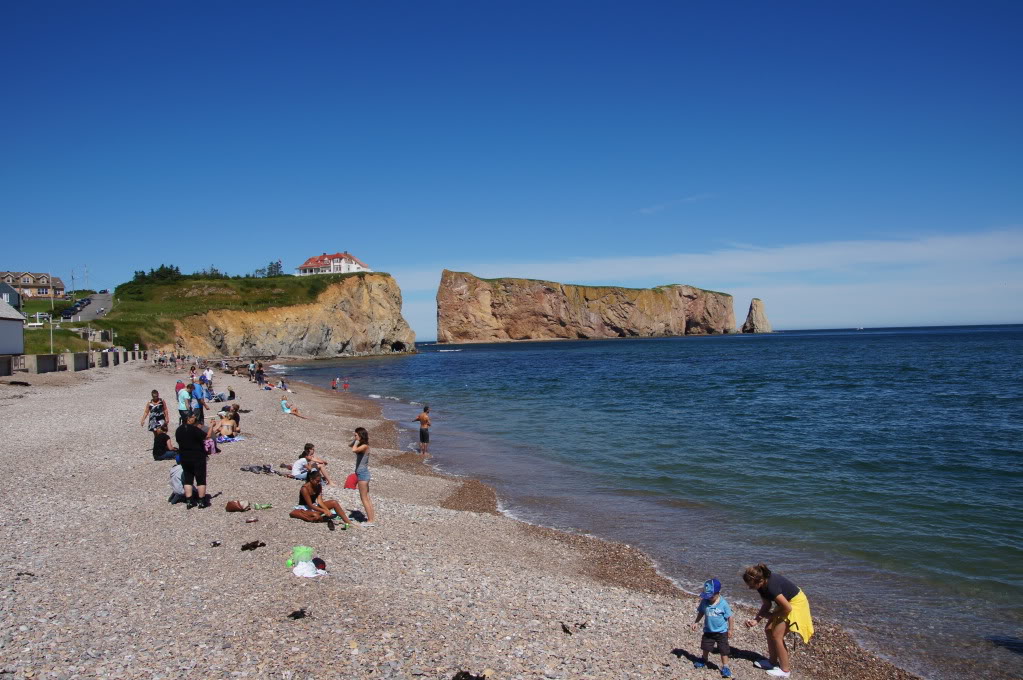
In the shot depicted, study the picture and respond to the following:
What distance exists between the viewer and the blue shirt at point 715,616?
7.06 meters

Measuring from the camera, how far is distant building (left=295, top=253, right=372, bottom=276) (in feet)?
417

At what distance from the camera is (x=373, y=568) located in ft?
28.9

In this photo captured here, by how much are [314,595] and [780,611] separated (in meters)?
5.53

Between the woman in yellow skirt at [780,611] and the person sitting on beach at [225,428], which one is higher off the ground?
the person sitting on beach at [225,428]

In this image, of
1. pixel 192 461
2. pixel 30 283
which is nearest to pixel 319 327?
pixel 30 283

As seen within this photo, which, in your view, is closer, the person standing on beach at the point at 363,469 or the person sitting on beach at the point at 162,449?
the person standing on beach at the point at 363,469

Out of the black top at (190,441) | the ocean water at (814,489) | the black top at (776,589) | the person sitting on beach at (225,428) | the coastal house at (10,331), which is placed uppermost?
the coastal house at (10,331)

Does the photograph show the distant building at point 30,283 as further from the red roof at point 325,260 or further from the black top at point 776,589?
the black top at point 776,589

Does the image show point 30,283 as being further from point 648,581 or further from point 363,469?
point 648,581

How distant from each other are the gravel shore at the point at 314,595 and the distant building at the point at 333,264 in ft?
384

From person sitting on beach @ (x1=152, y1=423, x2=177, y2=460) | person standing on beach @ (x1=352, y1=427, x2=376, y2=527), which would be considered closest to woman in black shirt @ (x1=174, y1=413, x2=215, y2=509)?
person standing on beach @ (x1=352, y1=427, x2=376, y2=527)

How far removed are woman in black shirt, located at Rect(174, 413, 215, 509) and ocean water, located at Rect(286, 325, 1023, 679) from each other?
6.46 meters

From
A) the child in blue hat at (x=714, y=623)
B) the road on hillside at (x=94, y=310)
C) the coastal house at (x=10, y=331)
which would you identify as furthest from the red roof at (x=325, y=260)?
the child in blue hat at (x=714, y=623)

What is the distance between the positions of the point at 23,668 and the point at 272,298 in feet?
293
